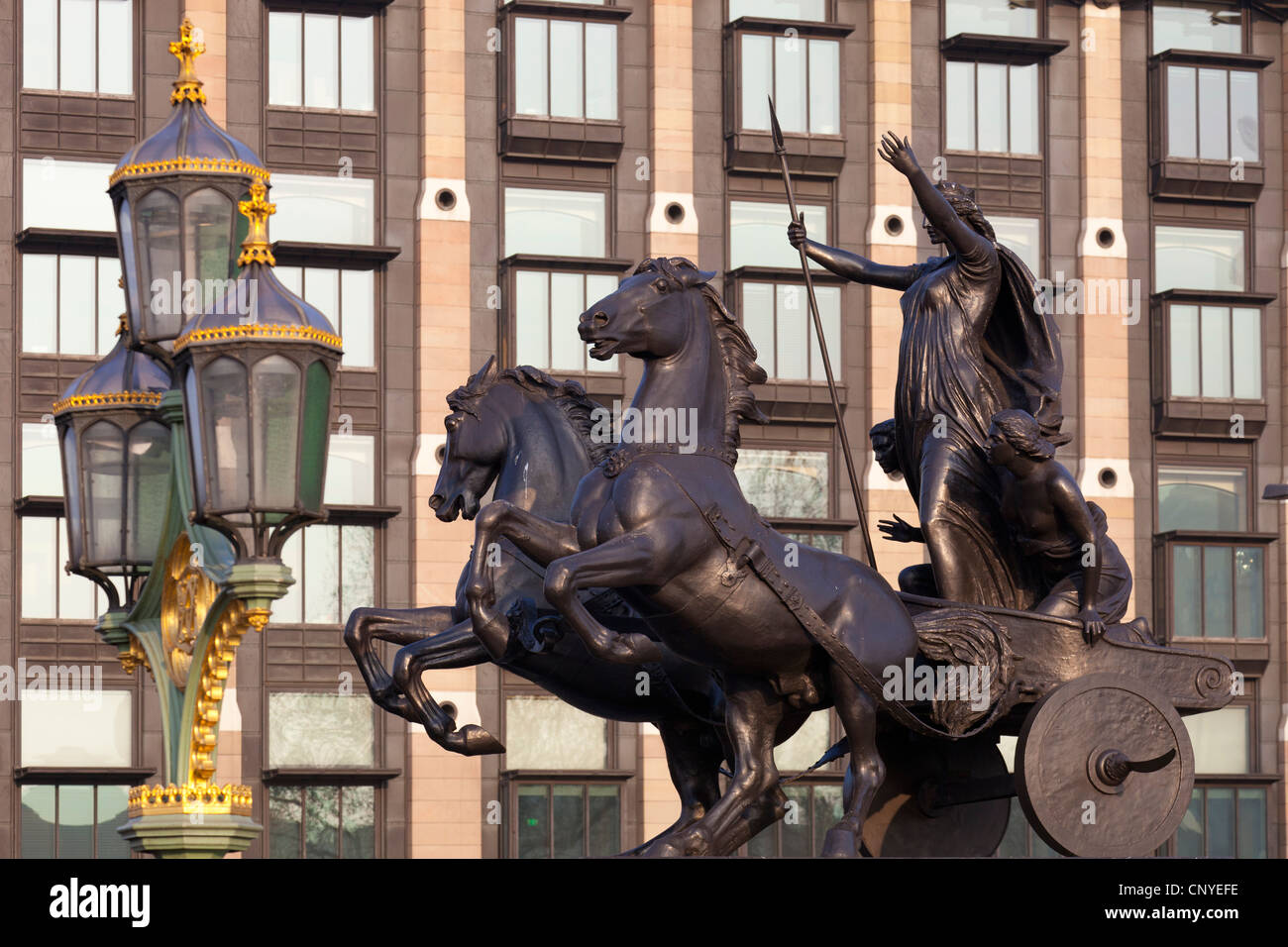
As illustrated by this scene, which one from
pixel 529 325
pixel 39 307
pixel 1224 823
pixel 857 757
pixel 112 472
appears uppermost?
pixel 39 307

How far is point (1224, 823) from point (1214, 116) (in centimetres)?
1094

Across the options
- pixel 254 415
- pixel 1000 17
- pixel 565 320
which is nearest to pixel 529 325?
pixel 565 320

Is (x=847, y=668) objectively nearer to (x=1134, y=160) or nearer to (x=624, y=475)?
(x=624, y=475)

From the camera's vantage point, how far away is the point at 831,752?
1371cm

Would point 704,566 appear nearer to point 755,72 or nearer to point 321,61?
point 321,61

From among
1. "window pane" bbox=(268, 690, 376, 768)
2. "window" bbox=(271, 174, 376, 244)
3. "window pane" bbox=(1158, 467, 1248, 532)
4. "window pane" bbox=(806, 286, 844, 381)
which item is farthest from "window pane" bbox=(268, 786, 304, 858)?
"window pane" bbox=(1158, 467, 1248, 532)

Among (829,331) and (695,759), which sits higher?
(829,331)

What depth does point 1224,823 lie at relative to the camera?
38.9m

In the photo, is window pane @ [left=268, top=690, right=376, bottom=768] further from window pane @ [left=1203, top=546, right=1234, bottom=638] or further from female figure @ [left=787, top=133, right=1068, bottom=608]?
female figure @ [left=787, top=133, right=1068, bottom=608]

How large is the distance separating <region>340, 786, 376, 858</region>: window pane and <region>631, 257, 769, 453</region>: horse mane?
24.2 metres

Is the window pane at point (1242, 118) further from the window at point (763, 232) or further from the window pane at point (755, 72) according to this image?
the window pane at point (755, 72)

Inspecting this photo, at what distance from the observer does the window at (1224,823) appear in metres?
38.8

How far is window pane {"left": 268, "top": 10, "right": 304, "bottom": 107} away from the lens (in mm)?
37094

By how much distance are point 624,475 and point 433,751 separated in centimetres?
2460
